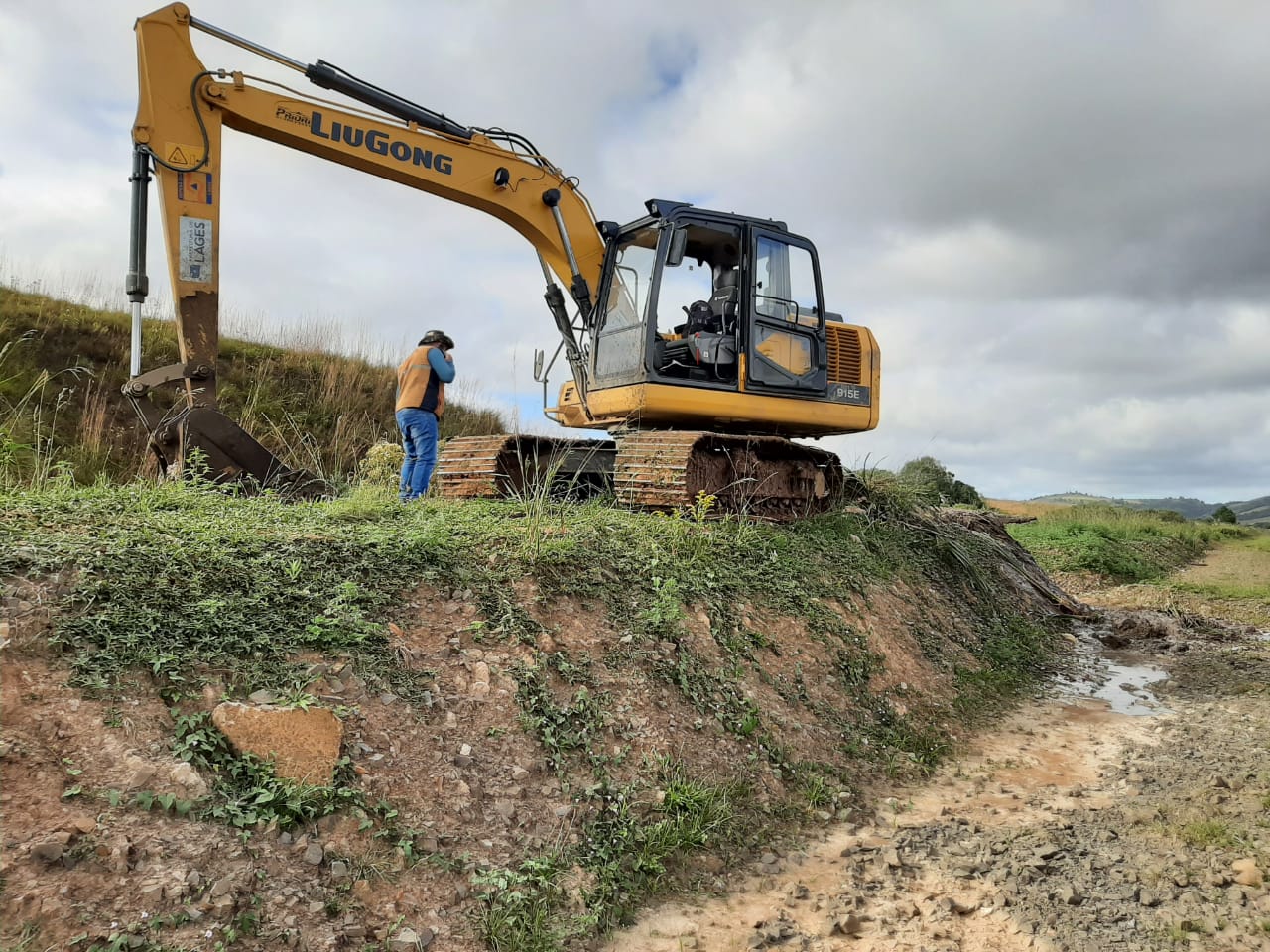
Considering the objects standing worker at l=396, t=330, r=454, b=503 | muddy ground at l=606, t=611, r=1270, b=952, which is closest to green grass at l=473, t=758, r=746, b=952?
muddy ground at l=606, t=611, r=1270, b=952

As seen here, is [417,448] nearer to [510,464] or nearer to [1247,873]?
[510,464]

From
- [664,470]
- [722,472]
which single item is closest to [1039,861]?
[664,470]

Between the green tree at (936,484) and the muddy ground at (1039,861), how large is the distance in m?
4.65

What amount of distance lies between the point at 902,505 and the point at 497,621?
6.62m

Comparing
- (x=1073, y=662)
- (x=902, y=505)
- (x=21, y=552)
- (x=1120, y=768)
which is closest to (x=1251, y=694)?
(x=1073, y=662)

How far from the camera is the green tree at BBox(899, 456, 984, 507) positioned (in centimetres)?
1019

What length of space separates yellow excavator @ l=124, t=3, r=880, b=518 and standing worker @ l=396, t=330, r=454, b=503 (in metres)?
0.35

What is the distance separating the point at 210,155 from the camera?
21.1 feet

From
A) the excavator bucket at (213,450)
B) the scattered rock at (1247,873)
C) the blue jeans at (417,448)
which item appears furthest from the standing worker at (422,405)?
the scattered rock at (1247,873)

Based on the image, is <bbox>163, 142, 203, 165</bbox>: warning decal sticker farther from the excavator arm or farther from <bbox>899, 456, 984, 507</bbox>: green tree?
<bbox>899, 456, 984, 507</bbox>: green tree

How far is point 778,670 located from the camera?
505 cm

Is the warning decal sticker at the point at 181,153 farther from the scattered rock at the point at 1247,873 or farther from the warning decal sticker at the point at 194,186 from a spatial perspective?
the scattered rock at the point at 1247,873

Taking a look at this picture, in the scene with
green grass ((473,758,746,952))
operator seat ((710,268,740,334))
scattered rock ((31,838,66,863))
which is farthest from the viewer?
operator seat ((710,268,740,334))

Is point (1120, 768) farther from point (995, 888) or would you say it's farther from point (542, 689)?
point (542, 689)
